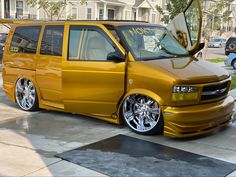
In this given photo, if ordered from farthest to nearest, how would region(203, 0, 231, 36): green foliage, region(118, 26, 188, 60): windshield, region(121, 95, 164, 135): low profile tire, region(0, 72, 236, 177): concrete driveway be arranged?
region(203, 0, 231, 36): green foliage
region(118, 26, 188, 60): windshield
region(121, 95, 164, 135): low profile tire
region(0, 72, 236, 177): concrete driveway

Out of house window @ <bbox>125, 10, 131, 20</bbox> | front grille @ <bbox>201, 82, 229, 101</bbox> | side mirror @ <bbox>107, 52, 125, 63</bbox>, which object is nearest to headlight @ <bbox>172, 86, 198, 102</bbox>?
front grille @ <bbox>201, 82, 229, 101</bbox>

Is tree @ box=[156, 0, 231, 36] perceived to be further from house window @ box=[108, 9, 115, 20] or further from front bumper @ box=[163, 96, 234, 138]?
house window @ box=[108, 9, 115, 20]

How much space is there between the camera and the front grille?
5945mm

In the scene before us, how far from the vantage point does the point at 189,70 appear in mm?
6031

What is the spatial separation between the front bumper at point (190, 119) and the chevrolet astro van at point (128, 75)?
0.01 meters

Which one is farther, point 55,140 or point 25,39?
point 25,39

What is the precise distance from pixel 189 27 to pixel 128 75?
2271 millimetres

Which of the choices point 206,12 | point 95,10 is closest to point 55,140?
point 206,12

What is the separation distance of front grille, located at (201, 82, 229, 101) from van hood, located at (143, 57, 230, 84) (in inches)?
4.0

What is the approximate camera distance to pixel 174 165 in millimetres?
4859

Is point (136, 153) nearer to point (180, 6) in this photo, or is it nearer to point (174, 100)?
point (174, 100)

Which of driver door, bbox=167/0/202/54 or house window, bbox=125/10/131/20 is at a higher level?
house window, bbox=125/10/131/20

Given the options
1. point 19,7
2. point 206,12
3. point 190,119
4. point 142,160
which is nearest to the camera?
point 142,160

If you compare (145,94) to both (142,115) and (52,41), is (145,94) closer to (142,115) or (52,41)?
(142,115)
